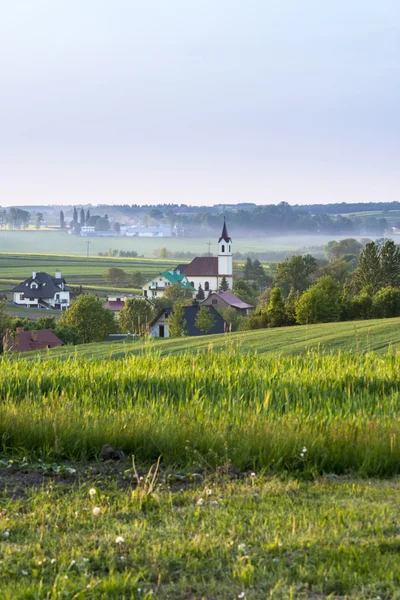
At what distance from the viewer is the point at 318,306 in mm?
62062

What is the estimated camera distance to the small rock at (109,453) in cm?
601

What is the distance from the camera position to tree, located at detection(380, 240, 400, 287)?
84.7 m

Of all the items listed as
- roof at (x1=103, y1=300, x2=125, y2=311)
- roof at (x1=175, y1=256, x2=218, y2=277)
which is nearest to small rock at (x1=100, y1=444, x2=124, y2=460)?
roof at (x1=103, y1=300, x2=125, y2=311)

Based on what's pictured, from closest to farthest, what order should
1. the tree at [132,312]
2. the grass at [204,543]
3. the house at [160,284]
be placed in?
the grass at [204,543] < the tree at [132,312] < the house at [160,284]

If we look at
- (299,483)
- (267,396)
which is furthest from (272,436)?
(267,396)

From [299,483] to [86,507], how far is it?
63.0 inches

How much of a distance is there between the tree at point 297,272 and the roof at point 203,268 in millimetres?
58490

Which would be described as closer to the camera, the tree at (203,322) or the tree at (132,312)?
the tree at (203,322)

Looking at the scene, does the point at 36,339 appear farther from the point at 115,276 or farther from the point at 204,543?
the point at 115,276

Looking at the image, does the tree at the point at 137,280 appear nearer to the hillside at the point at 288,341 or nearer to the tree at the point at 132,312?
the tree at the point at 132,312

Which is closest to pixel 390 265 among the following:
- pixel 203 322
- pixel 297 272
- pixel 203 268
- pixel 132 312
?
pixel 203 322

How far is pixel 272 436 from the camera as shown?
604cm

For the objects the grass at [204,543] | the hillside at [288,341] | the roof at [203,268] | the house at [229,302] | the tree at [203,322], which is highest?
the grass at [204,543]

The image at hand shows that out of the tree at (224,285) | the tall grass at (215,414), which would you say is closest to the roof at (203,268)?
the tree at (224,285)
